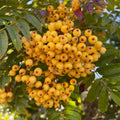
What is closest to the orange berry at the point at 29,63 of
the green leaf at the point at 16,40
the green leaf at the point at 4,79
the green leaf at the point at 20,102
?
the green leaf at the point at 16,40

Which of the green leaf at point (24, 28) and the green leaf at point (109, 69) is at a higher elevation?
the green leaf at point (24, 28)

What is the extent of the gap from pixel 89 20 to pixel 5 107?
196 cm

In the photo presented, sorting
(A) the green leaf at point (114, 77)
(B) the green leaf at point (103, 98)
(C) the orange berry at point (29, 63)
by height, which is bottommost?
(B) the green leaf at point (103, 98)

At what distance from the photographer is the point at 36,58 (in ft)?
4.62

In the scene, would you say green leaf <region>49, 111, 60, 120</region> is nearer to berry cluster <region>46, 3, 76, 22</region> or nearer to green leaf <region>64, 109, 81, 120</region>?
green leaf <region>64, 109, 81, 120</region>

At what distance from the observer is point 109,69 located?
5.30ft

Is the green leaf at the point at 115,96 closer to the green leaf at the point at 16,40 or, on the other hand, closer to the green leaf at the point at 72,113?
the green leaf at the point at 72,113

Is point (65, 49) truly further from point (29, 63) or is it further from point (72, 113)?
point (72, 113)

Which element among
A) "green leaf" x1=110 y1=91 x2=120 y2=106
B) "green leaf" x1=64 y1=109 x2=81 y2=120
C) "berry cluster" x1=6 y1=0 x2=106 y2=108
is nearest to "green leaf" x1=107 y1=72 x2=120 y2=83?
"green leaf" x1=110 y1=91 x2=120 y2=106

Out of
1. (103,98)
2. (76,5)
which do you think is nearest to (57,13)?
(76,5)

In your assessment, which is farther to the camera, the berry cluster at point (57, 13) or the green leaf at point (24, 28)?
the berry cluster at point (57, 13)

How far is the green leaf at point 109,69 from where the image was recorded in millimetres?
1589

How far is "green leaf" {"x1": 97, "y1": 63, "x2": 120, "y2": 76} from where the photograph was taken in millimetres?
1589

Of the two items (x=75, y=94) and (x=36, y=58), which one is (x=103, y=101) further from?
(x=36, y=58)
